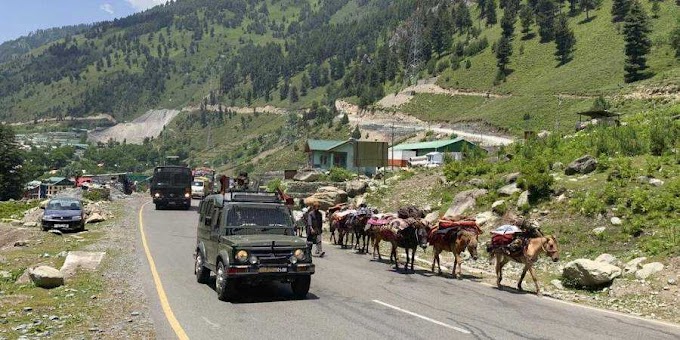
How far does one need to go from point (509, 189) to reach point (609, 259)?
9038 millimetres

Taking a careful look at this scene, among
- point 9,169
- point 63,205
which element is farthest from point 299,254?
point 9,169

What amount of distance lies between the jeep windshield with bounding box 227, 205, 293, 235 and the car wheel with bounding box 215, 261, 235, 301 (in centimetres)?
105

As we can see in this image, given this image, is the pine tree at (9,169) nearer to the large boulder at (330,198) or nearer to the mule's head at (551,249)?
the large boulder at (330,198)

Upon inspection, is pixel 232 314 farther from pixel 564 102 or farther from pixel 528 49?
pixel 528 49

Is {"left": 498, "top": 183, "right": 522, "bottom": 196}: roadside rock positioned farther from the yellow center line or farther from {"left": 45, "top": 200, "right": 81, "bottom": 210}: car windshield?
{"left": 45, "top": 200, "right": 81, "bottom": 210}: car windshield

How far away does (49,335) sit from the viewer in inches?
375

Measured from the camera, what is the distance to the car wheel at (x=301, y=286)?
12.7m

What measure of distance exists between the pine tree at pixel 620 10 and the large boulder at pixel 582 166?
106314mm

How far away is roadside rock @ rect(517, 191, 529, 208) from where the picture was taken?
23.1m

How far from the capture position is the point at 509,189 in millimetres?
25406

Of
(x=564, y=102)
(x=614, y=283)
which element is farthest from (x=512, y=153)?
(x=564, y=102)

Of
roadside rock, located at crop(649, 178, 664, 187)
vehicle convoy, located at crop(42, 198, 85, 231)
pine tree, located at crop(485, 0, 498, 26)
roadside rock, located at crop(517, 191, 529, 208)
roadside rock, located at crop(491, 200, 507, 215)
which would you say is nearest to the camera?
roadside rock, located at crop(649, 178, 664, 187)

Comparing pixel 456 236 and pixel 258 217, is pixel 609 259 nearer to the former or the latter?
pixel 456 236

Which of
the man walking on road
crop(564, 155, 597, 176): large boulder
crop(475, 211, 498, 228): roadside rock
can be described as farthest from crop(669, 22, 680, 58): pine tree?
the man walking on road
